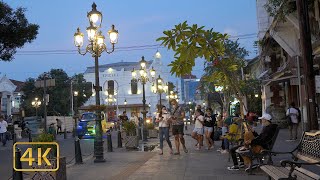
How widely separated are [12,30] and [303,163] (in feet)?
71.3

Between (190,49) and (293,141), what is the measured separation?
386 inches

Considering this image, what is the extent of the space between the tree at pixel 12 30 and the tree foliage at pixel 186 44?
1682 cm

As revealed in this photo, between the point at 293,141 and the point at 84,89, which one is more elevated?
the point at 84,89

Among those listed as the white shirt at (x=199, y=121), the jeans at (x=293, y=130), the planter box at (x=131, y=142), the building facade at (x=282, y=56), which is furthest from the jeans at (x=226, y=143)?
the jeans at (x=293, y=130)

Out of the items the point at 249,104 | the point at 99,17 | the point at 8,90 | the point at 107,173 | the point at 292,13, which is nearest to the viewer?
the point at 107,173

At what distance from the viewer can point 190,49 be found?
32.8 ft

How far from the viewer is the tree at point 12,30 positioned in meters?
24.8

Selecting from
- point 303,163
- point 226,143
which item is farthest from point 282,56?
point 303,163

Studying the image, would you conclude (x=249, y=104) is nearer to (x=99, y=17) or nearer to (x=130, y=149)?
(x=130, y=149)

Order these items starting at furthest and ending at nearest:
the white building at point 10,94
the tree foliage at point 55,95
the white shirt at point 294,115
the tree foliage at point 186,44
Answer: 1. the white building at point 10,94
2. the tree foliage at point 55,95
3. the white shirt at point 294,115
4. the tree foliage at point 186,44

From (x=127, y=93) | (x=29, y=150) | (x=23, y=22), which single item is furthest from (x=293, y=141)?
(x=127, y=93)

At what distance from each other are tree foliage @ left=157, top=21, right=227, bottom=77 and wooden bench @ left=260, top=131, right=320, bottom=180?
3.03m

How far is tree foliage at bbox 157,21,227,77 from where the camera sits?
392 inches

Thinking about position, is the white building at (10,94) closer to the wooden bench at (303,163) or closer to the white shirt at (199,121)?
the white shirt at (199,121)
